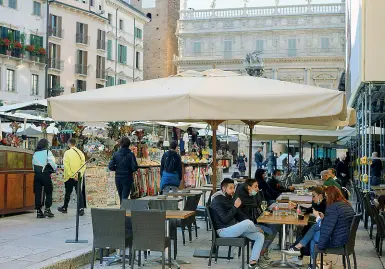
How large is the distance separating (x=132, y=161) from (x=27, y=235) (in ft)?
8.82

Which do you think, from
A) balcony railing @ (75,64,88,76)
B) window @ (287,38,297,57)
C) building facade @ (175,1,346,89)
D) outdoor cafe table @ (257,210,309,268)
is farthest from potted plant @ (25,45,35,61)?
outdoor cafe table @ (257,210,309,268)

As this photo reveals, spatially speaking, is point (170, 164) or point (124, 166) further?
point (170, 164)

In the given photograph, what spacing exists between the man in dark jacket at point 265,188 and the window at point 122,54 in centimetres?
4354

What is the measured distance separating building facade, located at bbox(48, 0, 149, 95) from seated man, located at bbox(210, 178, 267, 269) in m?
35.8

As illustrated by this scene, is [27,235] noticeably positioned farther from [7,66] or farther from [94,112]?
[7,66]

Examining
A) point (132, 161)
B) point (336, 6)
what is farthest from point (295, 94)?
point (336, 6)

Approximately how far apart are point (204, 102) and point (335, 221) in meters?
2.19

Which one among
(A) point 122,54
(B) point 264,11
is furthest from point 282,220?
(B) point 264,11

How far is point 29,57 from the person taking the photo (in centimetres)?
4206

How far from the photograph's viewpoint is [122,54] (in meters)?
55.7

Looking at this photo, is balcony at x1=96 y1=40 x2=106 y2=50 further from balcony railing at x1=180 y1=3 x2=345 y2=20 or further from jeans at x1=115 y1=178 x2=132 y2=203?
jeans at x1=115 y1=178 x2=132 y2=203

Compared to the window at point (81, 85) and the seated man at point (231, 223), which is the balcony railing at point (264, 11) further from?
the seated man at point (231, 223)

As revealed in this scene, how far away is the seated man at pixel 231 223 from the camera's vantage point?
28.3 feet

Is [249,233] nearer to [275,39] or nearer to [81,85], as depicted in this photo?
[81,85]
